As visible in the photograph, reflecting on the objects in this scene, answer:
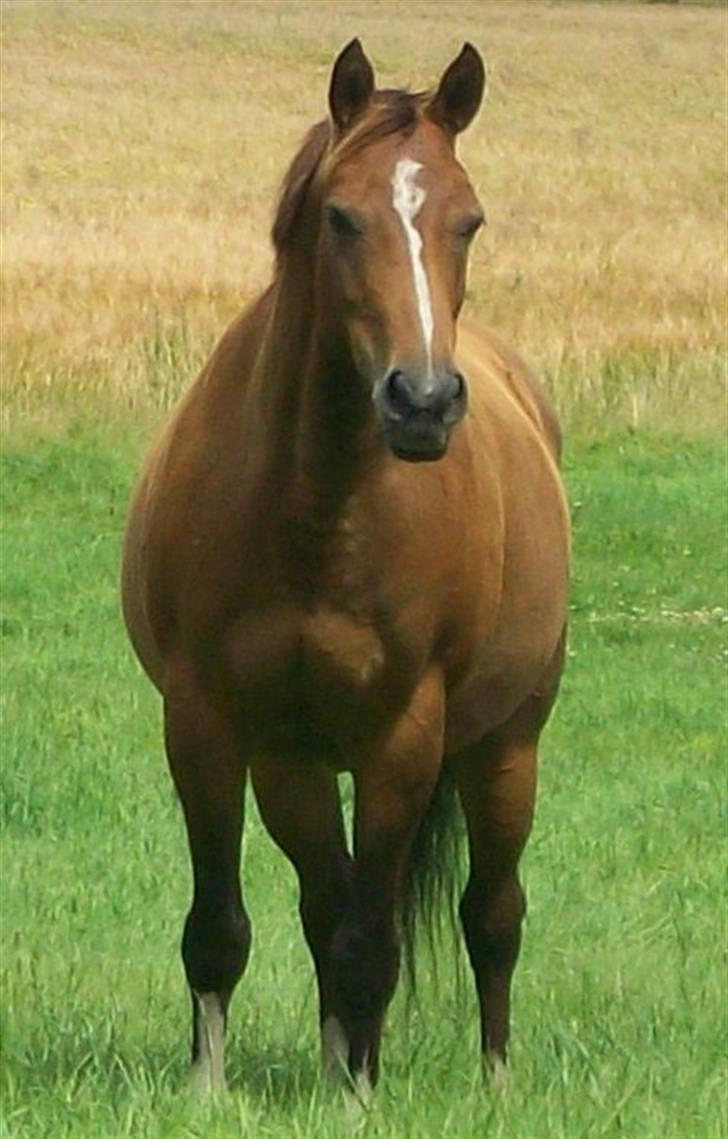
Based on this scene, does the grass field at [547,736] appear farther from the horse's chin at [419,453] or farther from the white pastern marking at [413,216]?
the white pastern marking at [413,216]

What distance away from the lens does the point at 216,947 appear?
17.9 ft

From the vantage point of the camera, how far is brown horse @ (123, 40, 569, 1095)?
189 inches

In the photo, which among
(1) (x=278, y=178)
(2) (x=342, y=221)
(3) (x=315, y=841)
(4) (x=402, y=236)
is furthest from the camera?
(1) (x=278, y=178)

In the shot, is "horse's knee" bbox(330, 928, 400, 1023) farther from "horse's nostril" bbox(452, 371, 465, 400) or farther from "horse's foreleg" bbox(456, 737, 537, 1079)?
"horse's nostril" bbox(452, 371, 465, 400)

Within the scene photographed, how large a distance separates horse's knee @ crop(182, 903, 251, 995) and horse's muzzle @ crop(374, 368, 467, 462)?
1.45m

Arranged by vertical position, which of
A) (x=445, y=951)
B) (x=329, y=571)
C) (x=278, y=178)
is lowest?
(x=278, y=178)

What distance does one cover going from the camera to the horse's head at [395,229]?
4.37 meters

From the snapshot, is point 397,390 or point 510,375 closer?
point 397,390

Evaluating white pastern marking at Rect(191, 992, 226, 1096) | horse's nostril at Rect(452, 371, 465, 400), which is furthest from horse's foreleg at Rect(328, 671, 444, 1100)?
horse's nostril at Rect(452, 371, 465, 400)

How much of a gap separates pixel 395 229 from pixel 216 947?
5.43 ft

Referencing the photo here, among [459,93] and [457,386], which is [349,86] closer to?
[459,93]

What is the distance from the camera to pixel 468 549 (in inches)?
209

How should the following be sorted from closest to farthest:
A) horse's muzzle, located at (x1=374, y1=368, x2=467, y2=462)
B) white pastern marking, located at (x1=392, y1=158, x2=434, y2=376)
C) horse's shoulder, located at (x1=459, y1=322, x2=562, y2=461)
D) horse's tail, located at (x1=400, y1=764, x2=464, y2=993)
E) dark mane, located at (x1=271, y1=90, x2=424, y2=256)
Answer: horse's muzzle, located at (x1=374, y1=368, x2=467, y2=462)
white pastern marking, located at (x1=392, y1=158, x2=434, y2=376)
dark mane, located at (x1=271, y1=90, x2=424, y2=256)
horse's tail, located at (x1=400, y1=764, x2=464, y2=993)
horse's shoulder, located at (x1=459, y1=322, x2=562, y2=461)

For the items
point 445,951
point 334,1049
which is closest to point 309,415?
point 334,1049
